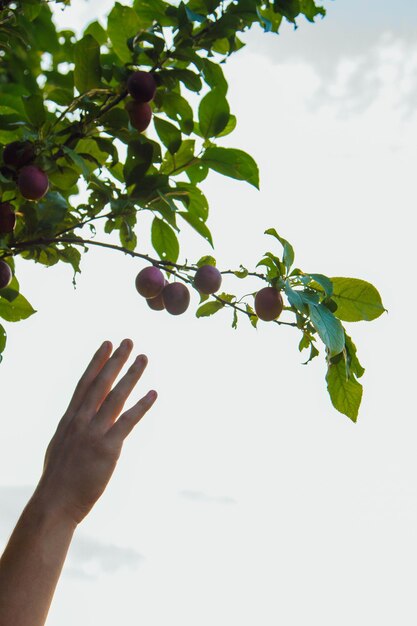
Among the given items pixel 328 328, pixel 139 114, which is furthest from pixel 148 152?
pixel 328 328

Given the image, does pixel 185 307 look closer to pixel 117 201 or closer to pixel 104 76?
pixel 117 201

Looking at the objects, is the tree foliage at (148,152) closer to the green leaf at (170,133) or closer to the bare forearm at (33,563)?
the green leaf at (170,133)

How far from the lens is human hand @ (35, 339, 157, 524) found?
1.11m

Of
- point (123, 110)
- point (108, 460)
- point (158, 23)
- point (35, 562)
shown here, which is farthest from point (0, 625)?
point (158, 23)

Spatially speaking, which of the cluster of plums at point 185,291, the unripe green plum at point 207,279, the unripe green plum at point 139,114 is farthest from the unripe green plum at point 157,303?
the unripe green plum at point 139,114

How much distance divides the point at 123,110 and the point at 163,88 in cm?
12

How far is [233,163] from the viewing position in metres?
1.50

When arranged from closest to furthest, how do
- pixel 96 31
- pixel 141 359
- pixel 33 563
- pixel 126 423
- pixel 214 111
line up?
1. pixel 33 563
2. pixel 126 423
3. pixel 141 359
4. pixel 214 111
5. pixel 96 31

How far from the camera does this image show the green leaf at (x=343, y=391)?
4.87 feet

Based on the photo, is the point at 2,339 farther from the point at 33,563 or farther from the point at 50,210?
the point at 33,563

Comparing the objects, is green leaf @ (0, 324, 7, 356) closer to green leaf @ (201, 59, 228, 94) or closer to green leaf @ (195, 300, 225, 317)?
green leaf @ (195, 300, 225, 317)

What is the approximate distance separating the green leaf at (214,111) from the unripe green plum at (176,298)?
0.33 m

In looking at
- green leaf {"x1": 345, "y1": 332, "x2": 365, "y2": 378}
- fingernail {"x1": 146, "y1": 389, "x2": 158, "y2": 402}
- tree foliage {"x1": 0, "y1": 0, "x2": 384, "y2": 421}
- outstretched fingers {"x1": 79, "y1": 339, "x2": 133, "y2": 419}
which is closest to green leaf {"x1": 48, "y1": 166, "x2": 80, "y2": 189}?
tree foliage {"x1": 0, "y1": 0, "x2": 384, "y2": 421}

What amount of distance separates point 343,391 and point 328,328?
22cm
